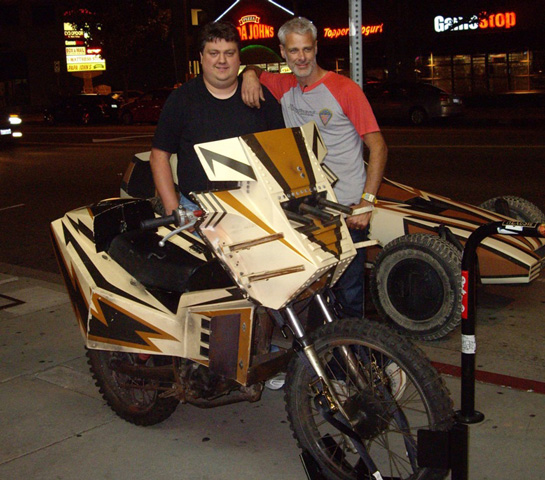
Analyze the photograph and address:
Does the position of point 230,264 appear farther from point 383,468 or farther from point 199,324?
point 383,468

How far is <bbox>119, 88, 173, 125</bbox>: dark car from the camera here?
105 feet

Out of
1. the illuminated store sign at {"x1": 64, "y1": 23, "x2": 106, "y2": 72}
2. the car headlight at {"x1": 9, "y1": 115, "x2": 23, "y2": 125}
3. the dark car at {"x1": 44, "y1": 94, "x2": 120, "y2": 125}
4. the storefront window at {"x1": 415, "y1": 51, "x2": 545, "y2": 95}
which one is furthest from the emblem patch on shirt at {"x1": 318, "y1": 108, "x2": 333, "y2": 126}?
the illuminated store sign at {"x1": 64, "y1": 23, "x2": 106, "y2": 72}

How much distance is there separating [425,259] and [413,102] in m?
21.2

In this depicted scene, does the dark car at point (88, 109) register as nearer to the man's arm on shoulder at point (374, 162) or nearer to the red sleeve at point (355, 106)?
the red sleeve at point (355, 106)

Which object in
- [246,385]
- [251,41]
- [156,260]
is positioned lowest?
[246,385]

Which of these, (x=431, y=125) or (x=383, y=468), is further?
(x=431, y=125)

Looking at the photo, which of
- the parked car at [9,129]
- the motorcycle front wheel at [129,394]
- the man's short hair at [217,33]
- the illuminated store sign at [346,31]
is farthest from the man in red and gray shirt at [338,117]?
the illuminated store sign at [346,31]

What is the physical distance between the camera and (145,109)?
32375 millimetres

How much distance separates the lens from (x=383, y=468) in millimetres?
3865

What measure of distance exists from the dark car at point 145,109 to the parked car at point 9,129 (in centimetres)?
977

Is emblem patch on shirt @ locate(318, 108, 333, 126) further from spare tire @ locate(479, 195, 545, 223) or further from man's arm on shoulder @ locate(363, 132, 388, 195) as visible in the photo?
spare tire @ locate(479, 195, 545, 223)

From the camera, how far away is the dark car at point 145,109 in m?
32.2

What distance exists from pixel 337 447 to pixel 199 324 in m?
0.85

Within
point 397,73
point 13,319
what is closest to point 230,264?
point 13,319
